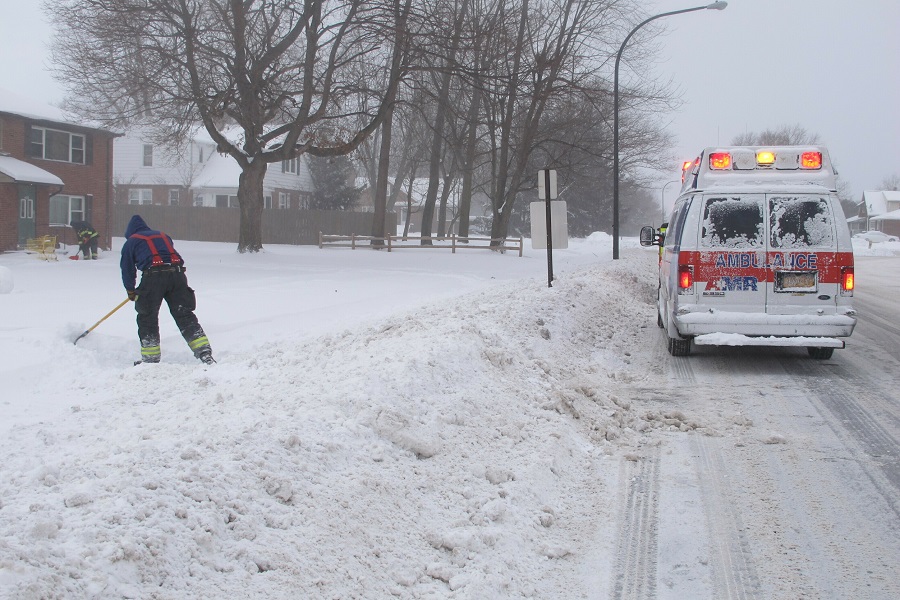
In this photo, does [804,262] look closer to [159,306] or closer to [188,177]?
[159,306]

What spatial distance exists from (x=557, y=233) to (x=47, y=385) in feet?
31.0

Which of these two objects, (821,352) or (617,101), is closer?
(821,352)

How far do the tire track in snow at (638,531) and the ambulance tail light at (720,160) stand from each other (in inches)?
196

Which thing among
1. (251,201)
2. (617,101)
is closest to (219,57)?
(251,201)

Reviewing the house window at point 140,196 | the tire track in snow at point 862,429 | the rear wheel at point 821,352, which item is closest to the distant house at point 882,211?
the house window at point 140,196

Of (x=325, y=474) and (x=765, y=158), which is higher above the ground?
(x=765, y=158)

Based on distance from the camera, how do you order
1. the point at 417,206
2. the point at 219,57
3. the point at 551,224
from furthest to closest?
the point at 417,206 → the point at 219,57 → the point at 551,224

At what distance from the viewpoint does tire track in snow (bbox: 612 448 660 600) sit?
4230 millimetres

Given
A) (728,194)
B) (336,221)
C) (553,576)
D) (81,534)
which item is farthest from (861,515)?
(336,221)

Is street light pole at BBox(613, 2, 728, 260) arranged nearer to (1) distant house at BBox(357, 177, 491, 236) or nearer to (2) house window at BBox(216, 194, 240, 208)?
(2) house window at BBox(216, 194, 240, 208)

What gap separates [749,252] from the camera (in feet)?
31.6

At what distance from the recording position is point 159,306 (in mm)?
8984

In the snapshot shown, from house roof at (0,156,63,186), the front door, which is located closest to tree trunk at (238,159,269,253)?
house roof at (0,156,63,186)

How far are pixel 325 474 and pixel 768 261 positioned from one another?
6.74 meters
